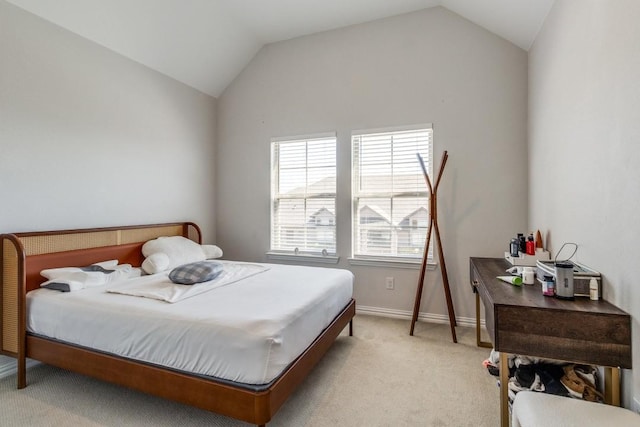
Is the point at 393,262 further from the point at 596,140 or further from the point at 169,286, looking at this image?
the point at 169,286

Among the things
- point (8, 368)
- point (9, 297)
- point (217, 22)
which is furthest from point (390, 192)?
point (8, 368)

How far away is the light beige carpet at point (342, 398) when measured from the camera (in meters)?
1.75

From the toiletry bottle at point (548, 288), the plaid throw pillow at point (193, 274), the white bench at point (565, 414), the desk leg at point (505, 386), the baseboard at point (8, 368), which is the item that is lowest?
→ the baseboard at point (8, 368)

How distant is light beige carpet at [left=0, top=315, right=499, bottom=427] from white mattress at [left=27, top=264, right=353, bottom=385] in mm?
380

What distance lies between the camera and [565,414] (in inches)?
45.8

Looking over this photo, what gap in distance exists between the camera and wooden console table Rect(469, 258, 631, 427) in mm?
1355

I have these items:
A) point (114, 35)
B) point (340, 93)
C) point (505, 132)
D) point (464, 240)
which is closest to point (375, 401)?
point (464, 240)

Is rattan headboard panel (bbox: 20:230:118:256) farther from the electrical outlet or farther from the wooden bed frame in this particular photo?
the electrical outlet

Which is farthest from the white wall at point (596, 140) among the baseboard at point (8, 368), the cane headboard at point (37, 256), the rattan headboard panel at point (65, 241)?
the baseboard at point (8, 368)

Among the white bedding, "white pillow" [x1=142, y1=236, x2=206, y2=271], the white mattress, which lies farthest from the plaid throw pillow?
"white pillow" [x1=142, y1=236, x2=206, y2=271]

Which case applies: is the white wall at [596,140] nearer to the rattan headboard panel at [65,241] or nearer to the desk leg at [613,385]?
the desk leg at [613,385]

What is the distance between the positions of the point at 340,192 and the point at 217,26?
7.46 feet

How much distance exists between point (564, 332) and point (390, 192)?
219 cm

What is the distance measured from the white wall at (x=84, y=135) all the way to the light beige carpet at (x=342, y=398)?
48.4 inches
